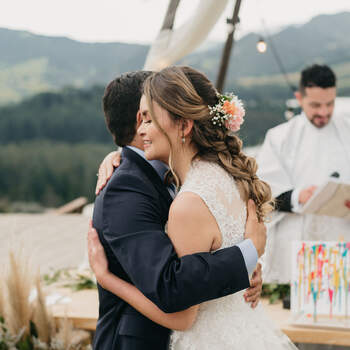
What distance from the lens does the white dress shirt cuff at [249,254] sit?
4.50 ft

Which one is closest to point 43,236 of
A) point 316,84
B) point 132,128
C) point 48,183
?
point 48,183

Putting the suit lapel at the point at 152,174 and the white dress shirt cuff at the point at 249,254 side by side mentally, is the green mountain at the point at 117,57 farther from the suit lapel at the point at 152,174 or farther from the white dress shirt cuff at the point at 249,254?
the white dress shirt cuff at the point at 249,254

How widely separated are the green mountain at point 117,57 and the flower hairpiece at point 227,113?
33.5 feet

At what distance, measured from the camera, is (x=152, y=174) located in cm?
149

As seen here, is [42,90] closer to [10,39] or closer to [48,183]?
[10,39]

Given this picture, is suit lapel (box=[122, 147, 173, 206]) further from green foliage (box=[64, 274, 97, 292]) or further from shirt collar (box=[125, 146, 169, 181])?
green foliage (box=[64, 274, 97, 292])

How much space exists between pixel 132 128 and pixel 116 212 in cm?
45

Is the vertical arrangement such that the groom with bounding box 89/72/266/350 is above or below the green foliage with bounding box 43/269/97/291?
above

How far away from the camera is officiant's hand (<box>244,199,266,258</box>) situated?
147cm

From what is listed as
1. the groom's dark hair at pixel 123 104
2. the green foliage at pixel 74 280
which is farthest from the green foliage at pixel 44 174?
the groom's dark hair at pixel 123 104

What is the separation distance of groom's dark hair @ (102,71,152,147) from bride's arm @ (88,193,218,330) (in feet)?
1.31

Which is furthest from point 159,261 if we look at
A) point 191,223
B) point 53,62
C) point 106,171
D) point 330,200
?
point 53,62

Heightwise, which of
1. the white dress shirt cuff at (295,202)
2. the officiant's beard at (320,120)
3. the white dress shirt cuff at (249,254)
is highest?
the officiant's beard at (320,120)

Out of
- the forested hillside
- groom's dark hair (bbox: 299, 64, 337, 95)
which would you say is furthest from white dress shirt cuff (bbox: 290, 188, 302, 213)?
the forested hillside
